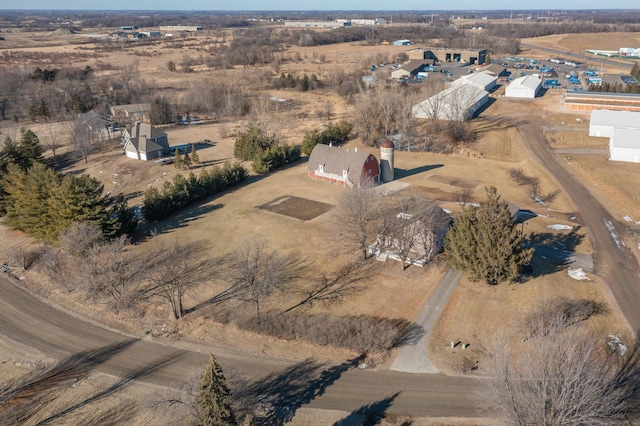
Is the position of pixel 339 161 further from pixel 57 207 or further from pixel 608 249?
pixel 57 207

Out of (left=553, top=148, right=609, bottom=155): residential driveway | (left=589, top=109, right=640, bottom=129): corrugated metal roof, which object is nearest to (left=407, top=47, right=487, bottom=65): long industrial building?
(left=589, top=109, right=640, bottom=129): corrugated metal roof

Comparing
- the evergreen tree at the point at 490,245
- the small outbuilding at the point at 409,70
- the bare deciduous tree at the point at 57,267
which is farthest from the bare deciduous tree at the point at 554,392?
the small outbuilding at the point at 409,70

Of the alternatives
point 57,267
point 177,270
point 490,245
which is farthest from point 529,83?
point 57,267

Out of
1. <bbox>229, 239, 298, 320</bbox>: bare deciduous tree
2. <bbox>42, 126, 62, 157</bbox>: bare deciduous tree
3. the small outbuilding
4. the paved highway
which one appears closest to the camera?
<bbox>229, 239, 298, 320</bbox>: bare deciduous tree

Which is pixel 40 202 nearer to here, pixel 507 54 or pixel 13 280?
pixel 13 280

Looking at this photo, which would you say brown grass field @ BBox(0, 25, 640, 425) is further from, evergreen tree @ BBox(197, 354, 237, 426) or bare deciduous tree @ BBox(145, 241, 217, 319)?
evergreen tree @ BBox(197, 354, 237, 426)
